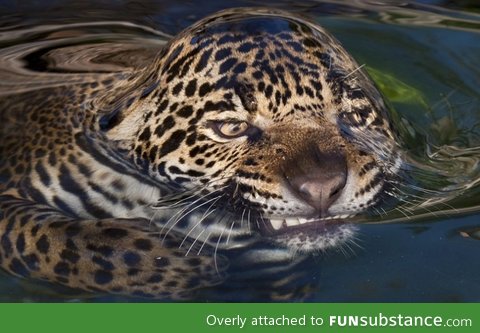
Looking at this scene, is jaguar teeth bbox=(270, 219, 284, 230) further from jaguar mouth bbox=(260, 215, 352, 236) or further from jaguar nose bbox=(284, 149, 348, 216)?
jaguar nose bbox=(284, 149, 348, 216)

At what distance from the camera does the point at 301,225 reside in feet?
24.0

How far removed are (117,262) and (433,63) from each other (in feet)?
15.0

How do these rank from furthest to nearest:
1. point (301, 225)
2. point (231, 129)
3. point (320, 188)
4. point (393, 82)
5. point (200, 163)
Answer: point (393, 82), point (200, 163), point (231, 129), point (301, 225), point (320, 188)

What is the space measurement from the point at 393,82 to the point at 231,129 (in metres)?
3.18

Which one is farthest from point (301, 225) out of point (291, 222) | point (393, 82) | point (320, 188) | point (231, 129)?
point (393, 82)

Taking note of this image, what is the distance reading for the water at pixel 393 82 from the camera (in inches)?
292

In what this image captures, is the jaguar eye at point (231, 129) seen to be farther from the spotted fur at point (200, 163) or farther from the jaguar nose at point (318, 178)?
the jaguar nose at point (318, 178)

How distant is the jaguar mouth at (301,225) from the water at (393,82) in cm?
28

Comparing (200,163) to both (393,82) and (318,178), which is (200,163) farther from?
(393,82)

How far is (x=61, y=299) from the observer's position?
7.15 m

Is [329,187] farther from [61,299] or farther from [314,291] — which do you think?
[61,299]

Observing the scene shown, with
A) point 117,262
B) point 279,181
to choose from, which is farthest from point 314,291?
point 117,262

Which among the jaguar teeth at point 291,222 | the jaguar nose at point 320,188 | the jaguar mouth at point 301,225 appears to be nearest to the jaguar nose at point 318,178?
the jaguar nose at point 320,188
